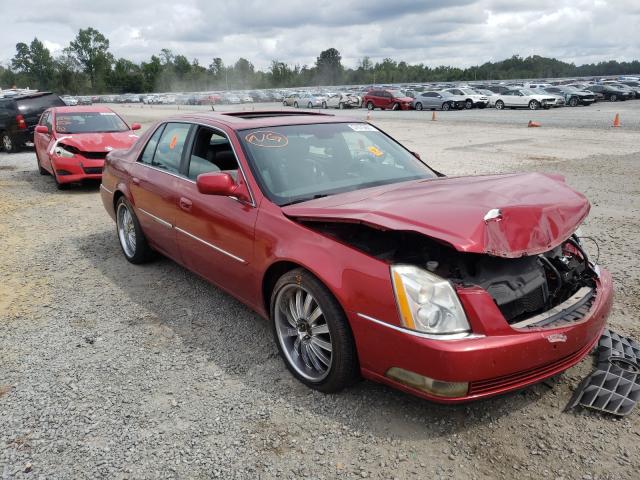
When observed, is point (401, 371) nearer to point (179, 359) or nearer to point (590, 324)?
point (590, 324)

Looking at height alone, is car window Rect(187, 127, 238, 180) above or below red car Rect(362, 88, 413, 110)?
above

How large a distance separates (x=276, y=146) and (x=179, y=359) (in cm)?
166

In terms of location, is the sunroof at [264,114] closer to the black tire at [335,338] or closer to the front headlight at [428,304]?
the black tire at [335,338]

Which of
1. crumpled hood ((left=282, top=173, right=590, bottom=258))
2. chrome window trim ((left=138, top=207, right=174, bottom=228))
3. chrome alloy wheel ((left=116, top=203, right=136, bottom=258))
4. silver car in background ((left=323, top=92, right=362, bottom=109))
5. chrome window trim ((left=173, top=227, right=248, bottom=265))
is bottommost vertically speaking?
silver car in background ((left=323, top=92, right=362, bottom=109))

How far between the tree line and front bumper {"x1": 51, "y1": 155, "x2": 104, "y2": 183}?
385ft

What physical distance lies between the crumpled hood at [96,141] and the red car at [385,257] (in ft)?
19.4

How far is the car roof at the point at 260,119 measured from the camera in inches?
160

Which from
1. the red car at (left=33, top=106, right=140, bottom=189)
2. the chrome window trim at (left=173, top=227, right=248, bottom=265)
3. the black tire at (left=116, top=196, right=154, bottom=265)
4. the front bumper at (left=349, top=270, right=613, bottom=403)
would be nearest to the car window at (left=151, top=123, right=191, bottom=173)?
the chrome window trim at (left=173, top=227, right=248, bottom=265)

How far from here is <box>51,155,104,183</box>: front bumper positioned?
367 inches

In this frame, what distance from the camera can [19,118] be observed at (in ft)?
50.1

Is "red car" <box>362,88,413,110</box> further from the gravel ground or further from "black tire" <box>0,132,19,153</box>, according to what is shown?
the gravel ground

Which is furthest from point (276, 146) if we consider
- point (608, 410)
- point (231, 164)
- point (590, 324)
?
point (608, 410)

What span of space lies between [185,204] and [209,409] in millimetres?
1791

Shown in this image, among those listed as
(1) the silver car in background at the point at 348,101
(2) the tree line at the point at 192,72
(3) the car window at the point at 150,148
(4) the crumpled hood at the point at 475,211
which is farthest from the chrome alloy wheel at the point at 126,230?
(2) the tree line at the point at 192,72
